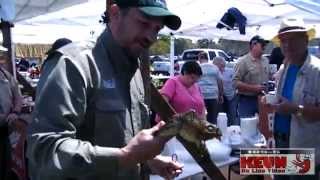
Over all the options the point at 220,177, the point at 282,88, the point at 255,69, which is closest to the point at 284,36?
the point at 282,88

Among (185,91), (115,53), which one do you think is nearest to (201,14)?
(185,91)

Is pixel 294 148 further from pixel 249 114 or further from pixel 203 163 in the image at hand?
pixel 249 114

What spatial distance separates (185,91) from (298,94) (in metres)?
2.34

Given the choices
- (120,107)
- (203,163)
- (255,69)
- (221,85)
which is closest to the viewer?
(120,107)

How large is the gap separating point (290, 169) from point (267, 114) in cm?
79

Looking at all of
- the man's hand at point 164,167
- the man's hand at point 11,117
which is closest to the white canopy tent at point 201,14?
the man's hand at point 11,117

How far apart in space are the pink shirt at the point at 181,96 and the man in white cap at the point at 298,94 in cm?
195

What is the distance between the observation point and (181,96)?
20.3 feet

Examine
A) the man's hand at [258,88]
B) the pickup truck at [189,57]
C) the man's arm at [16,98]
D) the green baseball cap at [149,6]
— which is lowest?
the pickup truck at [189,57]

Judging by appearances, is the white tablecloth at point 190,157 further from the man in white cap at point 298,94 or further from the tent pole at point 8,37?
the tent pole at point 8,37

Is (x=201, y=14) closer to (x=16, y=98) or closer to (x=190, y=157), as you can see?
(x=16, y=98)

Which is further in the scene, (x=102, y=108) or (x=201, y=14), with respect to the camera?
(x=201, y=14)

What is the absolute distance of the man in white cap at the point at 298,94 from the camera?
3.98 metres

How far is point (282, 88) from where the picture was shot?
428 cm
